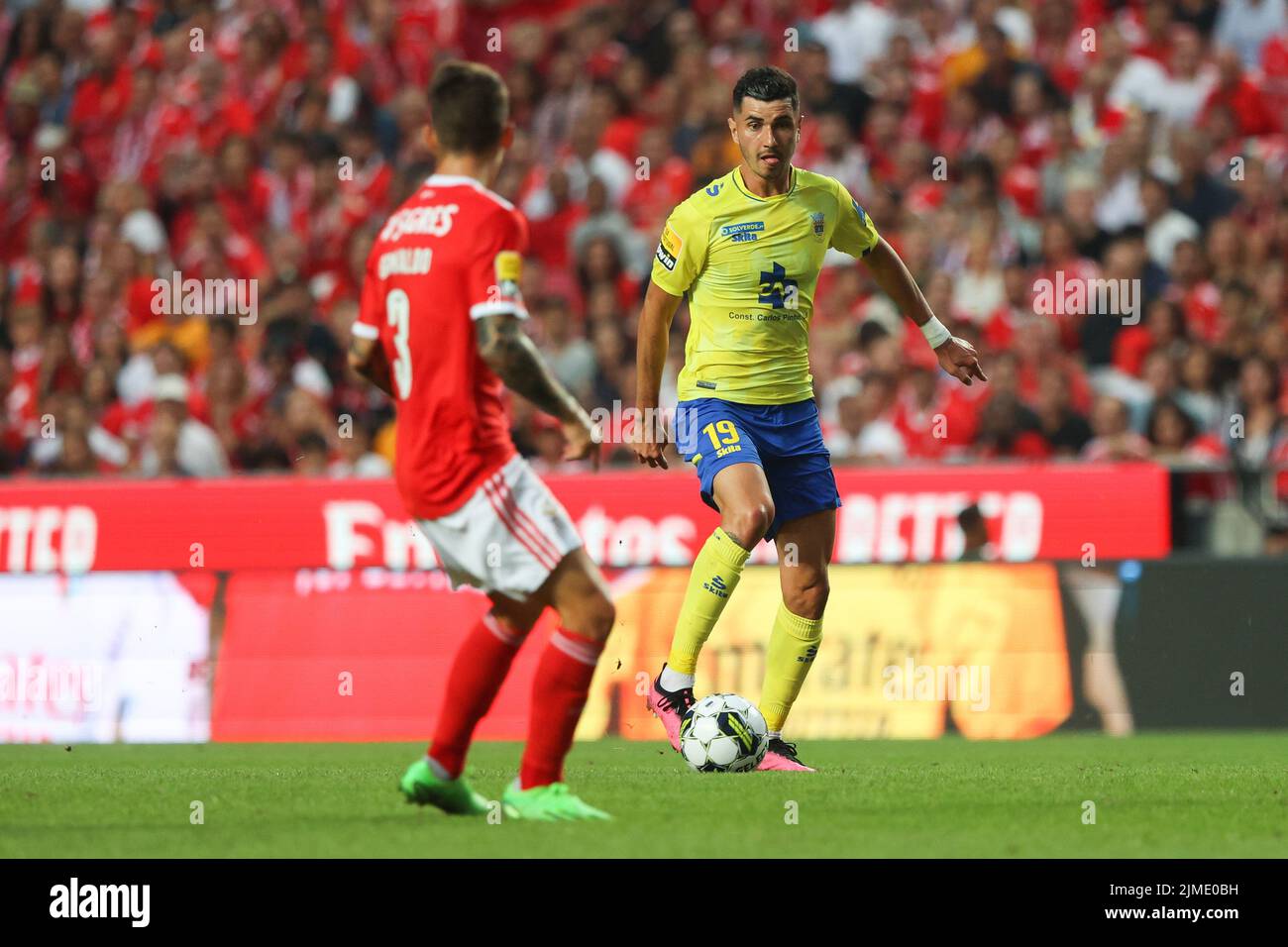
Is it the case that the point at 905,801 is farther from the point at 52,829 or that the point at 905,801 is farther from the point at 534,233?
the point at 534,233

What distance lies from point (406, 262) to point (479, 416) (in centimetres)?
53

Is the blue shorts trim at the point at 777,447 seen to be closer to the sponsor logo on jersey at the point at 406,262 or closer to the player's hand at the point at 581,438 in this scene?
the player's hand at the point at 581,438

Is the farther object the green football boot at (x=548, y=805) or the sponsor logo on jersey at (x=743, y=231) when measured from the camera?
the sponsor logo on jersey at (x=743, y=231)

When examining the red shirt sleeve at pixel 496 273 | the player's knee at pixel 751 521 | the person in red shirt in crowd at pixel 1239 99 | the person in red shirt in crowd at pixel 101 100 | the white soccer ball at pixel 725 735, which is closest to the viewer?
the red shirt sleeve at pixel 496 273

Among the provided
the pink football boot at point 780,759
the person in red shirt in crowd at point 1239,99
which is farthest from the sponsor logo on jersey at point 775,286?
the person in red shirt in crowd at point 1239,99

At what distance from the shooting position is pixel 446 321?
6.39 metres

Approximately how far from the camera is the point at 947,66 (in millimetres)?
16859

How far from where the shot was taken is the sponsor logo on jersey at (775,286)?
8.59 metres

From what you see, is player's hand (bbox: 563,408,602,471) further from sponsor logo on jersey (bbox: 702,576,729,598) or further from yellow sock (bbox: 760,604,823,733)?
yellow sock (bbox: 760,604,823,733)

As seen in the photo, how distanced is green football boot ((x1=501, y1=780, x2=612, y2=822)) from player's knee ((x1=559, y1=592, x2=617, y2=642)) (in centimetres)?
53

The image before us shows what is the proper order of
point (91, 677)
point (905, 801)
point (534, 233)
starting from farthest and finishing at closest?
point (534, 233) → point (91, 677) → point (905, 801)

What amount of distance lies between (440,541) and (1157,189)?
10168 millimetres

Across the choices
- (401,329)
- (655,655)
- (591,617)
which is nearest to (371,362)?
(401,329)
